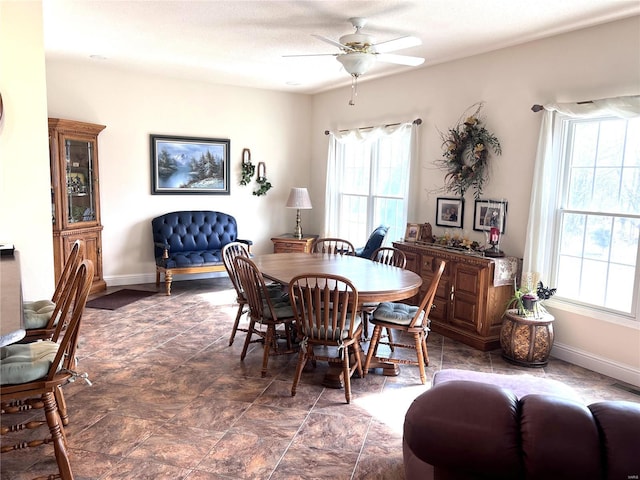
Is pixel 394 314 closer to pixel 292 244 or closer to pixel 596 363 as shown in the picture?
pixel 596 363

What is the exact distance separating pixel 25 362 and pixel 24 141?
2025 mm

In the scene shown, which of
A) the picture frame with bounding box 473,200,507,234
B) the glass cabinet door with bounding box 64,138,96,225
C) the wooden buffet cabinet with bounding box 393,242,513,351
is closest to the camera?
the wooden buffet cabinet with bounding box 393,242,513,351

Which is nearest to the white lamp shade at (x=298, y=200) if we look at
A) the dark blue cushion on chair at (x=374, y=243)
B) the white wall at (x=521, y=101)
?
the white wall at (x=521, y=101)

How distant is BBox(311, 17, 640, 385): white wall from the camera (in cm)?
366

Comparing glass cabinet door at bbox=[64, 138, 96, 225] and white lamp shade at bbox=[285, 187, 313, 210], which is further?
white lamp shade at bbox=[285, 187, 313, 210]

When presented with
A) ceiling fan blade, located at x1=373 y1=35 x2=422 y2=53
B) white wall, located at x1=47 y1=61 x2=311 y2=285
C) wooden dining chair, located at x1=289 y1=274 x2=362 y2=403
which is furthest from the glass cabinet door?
ceiling fan blade, located at x1=373 y1=35 x2=422 y2=53

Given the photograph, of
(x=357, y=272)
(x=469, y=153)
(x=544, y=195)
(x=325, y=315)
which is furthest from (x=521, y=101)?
(x=325, y=315)

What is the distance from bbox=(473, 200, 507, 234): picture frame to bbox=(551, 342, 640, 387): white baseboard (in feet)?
3.87

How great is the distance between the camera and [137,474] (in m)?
2.38

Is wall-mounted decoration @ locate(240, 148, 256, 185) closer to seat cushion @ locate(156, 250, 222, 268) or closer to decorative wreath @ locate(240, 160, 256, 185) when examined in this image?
decorative wreath @ locate(240, 160, 256, 185)

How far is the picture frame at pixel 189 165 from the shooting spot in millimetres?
6582

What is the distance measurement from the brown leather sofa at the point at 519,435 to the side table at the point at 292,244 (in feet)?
18.7

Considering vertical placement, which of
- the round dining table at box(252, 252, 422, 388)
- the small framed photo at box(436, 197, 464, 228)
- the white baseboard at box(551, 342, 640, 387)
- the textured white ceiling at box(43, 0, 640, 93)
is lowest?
the white baseboard at box(551, 342, 640, 387)

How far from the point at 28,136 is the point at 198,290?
3.18 metres
